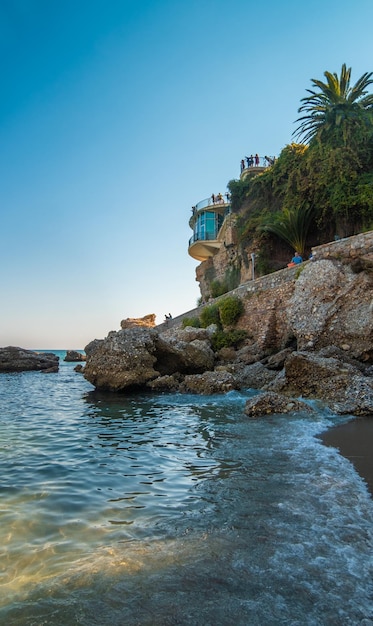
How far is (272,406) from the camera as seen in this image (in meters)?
9.33

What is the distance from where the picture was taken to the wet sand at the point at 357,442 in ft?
17.3

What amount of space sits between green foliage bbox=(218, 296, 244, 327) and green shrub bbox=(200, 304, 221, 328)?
1.00 meters

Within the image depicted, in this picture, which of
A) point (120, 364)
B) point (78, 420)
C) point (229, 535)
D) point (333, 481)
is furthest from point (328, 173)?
point (229, 535)

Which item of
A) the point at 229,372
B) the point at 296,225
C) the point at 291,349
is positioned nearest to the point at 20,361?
the point at 229,372

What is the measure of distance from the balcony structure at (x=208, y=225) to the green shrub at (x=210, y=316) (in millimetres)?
15533

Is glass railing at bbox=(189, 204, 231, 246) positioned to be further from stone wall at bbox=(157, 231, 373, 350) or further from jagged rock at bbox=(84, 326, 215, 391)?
jagged rock at bbox=(84, 326, 215, 391)

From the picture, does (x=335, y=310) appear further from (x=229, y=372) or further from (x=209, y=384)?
(x=209, y=384)

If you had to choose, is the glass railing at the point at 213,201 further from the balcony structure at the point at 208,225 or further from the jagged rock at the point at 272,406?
the jagged rock at the point at 272,406

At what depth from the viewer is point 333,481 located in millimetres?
4727

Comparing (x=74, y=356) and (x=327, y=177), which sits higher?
(x=327, y=177)

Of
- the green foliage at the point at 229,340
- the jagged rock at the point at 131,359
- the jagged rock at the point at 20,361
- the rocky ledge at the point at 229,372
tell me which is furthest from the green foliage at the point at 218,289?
the jagged rock at the point at 131,359

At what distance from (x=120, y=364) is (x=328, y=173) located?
1475cm

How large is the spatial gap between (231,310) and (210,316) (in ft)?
7.21

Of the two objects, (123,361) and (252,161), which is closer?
(123,361)
